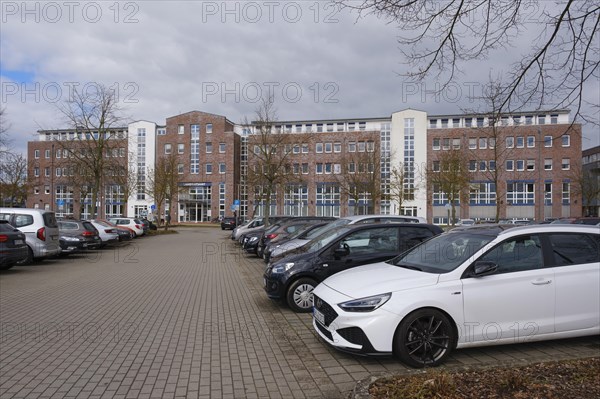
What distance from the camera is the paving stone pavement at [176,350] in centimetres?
455

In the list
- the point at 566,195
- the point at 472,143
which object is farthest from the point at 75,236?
the point at 566,195

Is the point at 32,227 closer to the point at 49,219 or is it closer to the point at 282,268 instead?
the point at 49,219

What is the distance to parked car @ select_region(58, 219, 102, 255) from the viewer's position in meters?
18.4

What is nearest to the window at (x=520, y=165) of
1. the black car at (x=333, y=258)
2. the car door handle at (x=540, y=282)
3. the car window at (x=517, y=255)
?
the black car at (x=333, y=258)

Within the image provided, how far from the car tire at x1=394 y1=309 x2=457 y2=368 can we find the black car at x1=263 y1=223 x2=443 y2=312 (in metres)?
3.12

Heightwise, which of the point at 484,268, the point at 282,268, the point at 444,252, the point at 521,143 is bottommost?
the point at 282,268

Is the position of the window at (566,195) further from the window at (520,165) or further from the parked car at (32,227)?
the parked car at (32,227)

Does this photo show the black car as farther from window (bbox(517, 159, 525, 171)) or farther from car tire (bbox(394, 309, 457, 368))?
window (bbox(517, 159, 525, 171))

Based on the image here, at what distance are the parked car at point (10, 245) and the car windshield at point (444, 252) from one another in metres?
10.8

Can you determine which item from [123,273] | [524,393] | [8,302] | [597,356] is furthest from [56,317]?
[597,356]

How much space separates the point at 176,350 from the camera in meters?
5.75

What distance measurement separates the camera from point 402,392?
12.8 ft

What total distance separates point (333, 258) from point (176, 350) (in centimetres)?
337

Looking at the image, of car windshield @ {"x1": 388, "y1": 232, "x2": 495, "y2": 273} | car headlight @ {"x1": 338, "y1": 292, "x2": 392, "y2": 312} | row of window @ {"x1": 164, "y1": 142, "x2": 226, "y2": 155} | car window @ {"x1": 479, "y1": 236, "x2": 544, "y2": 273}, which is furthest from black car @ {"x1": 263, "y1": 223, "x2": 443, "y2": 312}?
row of window @ {"x1": 164, "y1": 142, "x2": 226, "y2": 155}
